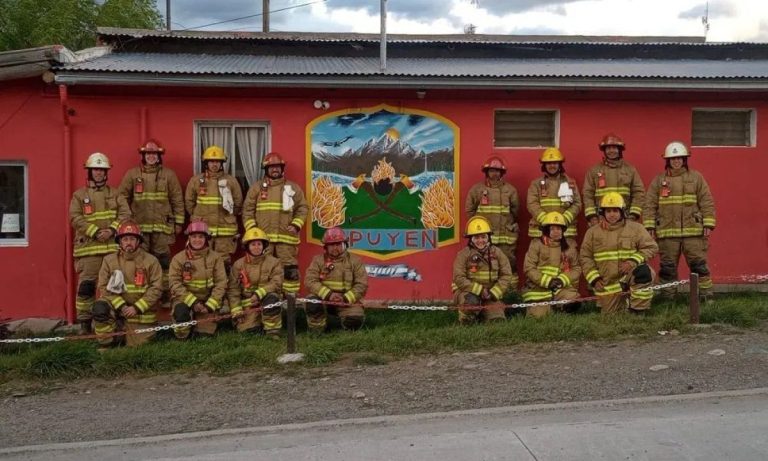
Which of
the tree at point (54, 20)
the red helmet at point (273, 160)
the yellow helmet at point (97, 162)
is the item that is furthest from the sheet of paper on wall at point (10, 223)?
the tree at point (54, 20)

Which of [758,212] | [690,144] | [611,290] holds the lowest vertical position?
[611,290]

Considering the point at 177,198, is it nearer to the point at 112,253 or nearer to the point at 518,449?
the point at 112,253

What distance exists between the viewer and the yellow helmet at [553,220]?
857cm

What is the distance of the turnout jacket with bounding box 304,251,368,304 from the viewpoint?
841 centimetres

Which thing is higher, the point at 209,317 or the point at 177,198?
the point at 177,198

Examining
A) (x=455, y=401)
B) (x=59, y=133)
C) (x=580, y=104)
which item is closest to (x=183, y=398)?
(x=455, y=401)

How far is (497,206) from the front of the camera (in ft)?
30.0

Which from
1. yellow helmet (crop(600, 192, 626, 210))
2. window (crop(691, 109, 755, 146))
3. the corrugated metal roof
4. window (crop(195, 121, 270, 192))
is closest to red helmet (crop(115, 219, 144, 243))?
window (crop(195, 121, 270, 192))

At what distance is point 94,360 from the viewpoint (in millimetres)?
7230

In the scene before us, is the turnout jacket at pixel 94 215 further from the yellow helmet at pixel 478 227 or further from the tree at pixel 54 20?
the tree at pixel 54 20

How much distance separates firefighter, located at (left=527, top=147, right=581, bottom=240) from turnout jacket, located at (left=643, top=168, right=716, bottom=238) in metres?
0.94

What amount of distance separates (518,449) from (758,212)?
7.02m

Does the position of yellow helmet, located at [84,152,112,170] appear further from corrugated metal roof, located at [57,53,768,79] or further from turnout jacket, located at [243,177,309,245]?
turnout jacket, located at [243,177,309,245]

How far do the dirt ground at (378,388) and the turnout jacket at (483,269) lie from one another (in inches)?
46.7
